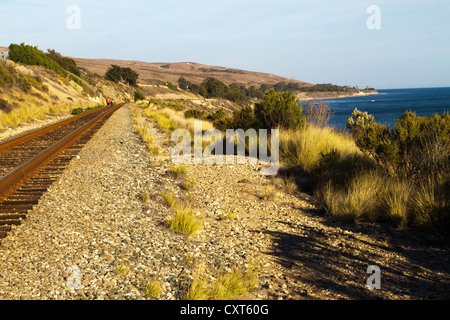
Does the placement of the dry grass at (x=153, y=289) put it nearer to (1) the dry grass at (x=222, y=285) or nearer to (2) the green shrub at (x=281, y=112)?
(1) the dry grass at (x=222, y=285)

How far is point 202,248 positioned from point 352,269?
2.03m

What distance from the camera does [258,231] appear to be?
5.71 metres

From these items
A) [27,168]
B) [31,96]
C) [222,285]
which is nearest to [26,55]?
[31,96]

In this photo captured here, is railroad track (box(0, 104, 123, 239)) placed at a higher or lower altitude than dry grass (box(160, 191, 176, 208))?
higher

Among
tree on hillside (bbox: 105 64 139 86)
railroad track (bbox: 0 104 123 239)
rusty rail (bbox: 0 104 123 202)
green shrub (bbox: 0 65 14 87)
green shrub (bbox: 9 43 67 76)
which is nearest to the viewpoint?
railroad track (bbox: 0 104 123 239)

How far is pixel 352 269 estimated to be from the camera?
14.2ft

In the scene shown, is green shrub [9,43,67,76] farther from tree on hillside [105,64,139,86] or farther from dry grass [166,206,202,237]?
dry grass [166,206,202,237]

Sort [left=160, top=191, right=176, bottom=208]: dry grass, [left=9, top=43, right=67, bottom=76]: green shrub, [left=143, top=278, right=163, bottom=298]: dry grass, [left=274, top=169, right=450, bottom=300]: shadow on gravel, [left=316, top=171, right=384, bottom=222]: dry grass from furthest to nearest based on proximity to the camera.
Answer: [left=9, top=43, right=67, bottom=76]: green shrub < [left=160, top=191, right=176, bottom=208]: dry grass < [left=316, top=171, right=384, bottom=222]: dry grass < [left=274, top=169, right=450, bottom=300]: shadow on gravel < [left=143, top=278, right=163, bottom=298]: dry grass

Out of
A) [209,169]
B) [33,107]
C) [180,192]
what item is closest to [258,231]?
[180,192]

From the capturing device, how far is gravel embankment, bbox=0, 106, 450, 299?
3.70m

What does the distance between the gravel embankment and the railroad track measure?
0.93 ft

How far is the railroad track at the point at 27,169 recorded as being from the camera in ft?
18.9

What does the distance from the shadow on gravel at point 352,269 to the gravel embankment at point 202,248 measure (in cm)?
1

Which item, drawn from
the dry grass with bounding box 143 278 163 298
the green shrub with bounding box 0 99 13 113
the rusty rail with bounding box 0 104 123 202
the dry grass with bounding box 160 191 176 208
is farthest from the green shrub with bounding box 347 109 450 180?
the green shrub with bounding box 0 99 13 113
